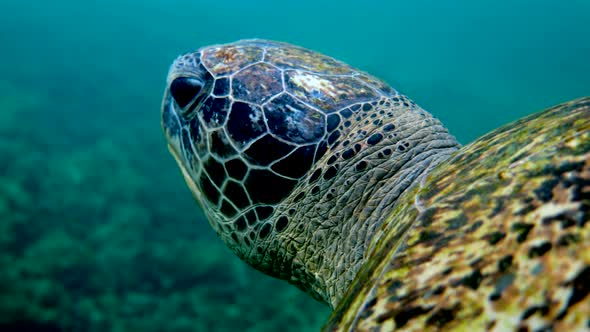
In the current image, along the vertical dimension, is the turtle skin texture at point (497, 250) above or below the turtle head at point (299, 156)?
below

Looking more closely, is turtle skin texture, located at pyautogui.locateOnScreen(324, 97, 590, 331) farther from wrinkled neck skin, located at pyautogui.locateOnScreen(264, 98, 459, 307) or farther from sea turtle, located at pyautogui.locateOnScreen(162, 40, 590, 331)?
wrinkled neck skin, located at pyautogui.locateOnScreen(264, 98, 459, 307)

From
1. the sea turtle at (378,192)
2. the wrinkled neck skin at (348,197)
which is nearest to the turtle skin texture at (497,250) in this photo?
the sea turtle at (378,192)

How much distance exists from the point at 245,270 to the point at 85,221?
3.27 meters

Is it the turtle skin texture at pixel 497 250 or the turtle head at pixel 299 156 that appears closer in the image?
the turtle skin texture at pixel 497 250

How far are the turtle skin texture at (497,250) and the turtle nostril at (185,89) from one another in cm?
117

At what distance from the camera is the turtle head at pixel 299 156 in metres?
1.51

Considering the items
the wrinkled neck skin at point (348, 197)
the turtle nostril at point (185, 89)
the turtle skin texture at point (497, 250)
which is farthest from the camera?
the turtle nostril at point (185, 89)

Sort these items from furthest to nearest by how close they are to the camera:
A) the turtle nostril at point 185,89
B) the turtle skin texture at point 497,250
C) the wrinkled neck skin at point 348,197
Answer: the turtle nostril at point 185,89 < the wrinkled neck skin at point 348,197 < the turtle skin texture at point 497,250

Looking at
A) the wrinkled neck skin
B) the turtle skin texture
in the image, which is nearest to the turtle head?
the wrinkled neck skin

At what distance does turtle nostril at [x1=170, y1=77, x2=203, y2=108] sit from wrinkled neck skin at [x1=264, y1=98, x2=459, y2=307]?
0.68m

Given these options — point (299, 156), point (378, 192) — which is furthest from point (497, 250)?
point (299, 156)

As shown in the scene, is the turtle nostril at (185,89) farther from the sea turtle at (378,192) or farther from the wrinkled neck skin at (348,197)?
the wrinkled neck skin at (348,197)

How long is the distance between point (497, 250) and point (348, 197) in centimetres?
80

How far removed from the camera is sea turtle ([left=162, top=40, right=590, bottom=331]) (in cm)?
68
